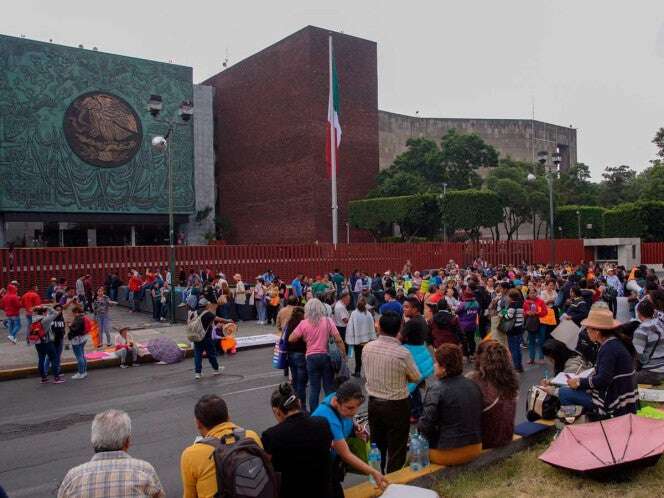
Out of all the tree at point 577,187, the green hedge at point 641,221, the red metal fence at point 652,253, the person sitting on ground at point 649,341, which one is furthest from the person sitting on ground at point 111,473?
the tree at point 577,187

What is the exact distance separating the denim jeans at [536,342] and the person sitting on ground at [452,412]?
7.20 metres

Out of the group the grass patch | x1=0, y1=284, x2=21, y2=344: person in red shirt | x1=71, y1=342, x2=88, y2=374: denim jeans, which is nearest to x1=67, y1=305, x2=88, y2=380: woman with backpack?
x1=71, y1=342, x2=88, y2=374: denim jeans

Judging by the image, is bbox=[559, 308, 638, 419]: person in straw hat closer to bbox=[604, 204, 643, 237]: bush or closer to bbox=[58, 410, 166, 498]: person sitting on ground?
bbox=[58, 410, 166, 498]: person sitting on ground

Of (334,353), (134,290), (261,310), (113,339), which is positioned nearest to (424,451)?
(334,353)

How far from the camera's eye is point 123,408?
989 centimetres

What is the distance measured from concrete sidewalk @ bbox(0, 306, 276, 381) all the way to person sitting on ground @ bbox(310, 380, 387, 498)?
1047 cm

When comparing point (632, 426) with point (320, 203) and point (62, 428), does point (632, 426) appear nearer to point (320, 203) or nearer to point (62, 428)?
point (62, 428)

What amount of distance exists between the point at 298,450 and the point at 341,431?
27.7 inches

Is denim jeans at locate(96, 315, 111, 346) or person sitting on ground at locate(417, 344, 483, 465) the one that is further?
denim jeans at locate(96, 315, 111, 346)

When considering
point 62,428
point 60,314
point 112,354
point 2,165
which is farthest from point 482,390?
point 2,165

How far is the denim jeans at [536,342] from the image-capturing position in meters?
12.2

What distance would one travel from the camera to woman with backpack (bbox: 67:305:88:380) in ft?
39.1

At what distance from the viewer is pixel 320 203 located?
4603 cm

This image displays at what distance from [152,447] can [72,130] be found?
4147 cm
